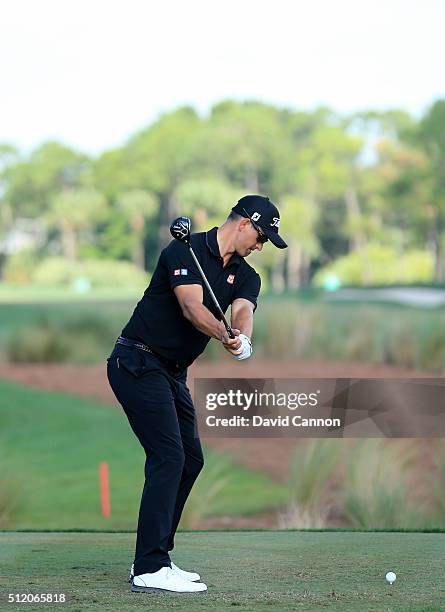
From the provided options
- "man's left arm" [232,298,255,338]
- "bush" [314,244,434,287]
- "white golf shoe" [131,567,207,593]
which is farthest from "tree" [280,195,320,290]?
"white golf shoe" [131,567,207,593]

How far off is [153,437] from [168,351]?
42cm

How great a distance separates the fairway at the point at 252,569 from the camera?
535 centimetres

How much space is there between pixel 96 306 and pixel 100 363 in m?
4.49

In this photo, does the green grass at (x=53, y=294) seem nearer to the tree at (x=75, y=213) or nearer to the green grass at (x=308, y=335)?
the tree at (x=75, y=213)

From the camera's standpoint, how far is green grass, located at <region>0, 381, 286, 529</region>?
629 inches

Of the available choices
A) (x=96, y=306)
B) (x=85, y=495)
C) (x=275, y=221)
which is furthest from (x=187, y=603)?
(x=96, y=306)

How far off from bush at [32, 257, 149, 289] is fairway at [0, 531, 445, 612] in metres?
28.1

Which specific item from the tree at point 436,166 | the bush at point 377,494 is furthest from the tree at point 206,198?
the bush at point 377,494

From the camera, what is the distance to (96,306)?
104 ft

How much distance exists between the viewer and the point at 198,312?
557 cm

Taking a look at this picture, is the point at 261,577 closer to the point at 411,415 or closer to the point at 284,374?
the point at 411,415

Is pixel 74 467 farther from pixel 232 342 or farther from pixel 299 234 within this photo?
pixel 299 234

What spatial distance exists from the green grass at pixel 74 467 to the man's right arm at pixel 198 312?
275 inches

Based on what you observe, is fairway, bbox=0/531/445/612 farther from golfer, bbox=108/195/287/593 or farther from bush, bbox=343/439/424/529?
bush, bbox=343/439/424/529
